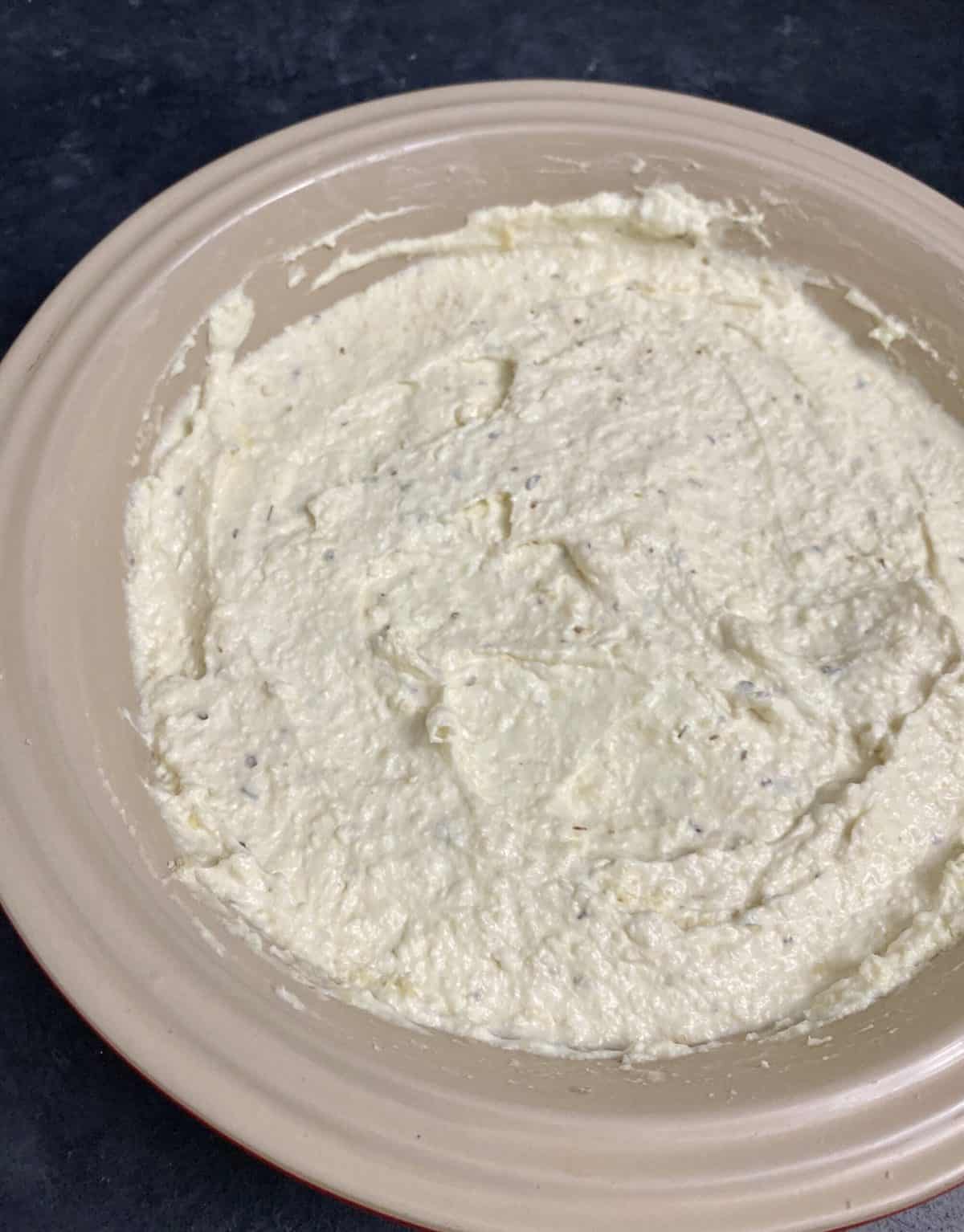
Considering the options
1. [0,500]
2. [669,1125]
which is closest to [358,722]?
[0,500]

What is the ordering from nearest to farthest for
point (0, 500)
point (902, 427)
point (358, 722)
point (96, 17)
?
point (0, 500) < point (358, 722) < point (902, 427) < point (96, 17)

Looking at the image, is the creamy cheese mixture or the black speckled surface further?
the black speckled surface

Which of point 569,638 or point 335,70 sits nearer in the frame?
point 569,638

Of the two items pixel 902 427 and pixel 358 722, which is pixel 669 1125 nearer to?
pixel 358 722

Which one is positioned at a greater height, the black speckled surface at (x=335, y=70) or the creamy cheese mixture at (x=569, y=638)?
the black speckled surface at (x=335, y=70)

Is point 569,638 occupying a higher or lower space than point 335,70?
lower
